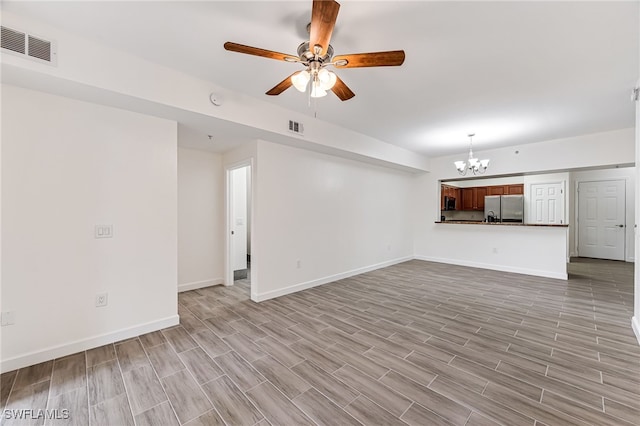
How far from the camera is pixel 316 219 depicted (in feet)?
15.1

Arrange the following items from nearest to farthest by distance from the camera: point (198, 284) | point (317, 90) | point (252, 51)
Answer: point (252, 51) → point (317, 90) → point (198, 284)

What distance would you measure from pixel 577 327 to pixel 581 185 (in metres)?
6.78

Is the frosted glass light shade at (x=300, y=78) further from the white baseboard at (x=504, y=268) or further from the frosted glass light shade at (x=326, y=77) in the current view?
the white baseboard at (x=504, y=268)

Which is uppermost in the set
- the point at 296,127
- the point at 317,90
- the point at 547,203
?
the point at 296,127

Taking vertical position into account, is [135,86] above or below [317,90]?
above

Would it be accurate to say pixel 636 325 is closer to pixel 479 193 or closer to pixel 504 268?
pixel 504 268

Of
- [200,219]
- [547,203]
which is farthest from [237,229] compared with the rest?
[547,203]

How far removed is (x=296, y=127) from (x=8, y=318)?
346cm

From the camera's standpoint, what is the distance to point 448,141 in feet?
17.0

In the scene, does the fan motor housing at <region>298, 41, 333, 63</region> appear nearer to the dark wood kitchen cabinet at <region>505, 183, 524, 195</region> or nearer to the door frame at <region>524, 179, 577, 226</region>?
the dark wood kitchen cabinet at <region>505, 183, 524, 195</region>

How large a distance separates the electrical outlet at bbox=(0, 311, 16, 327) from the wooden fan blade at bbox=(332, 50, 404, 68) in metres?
3.33

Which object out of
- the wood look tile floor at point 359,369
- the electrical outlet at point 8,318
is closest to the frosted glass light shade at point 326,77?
the wood look tile floor at point 359,369

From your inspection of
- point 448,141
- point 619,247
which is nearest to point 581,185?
point 619,247

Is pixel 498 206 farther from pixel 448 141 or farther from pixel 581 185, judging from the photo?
pixel 448 141
